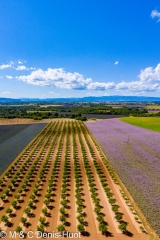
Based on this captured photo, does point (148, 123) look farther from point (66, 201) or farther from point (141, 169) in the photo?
point (66, 201)

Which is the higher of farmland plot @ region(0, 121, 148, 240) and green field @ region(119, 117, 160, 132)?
green field @ region(119, 117, 160, 132)

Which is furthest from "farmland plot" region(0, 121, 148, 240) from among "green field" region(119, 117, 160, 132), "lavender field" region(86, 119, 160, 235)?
"green field" region(119, 117, 160, 132)

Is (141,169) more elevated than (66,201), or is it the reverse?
(141,169)

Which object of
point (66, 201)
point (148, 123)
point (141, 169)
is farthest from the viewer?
point (148, 123)

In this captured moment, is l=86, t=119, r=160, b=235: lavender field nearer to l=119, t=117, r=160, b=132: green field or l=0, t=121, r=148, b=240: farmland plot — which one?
l=0, t=121, r=148, b=240: farmland plot

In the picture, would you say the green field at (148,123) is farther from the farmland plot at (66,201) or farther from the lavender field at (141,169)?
the farmland plot at (66,201)

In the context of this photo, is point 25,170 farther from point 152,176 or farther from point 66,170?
point 152,176

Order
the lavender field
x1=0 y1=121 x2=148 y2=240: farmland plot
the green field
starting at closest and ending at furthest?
x1=0 y1=121 x2=148 y2=240: farmland plot
the lavender field
the green field

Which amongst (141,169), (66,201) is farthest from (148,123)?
(66,201)

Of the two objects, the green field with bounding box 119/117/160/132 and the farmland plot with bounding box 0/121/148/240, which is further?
the green field with bounding box 119/117/160/132

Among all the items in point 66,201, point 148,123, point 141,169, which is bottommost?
point 66,201

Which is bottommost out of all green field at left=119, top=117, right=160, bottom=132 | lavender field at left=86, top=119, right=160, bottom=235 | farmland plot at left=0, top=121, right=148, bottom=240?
farmland plot at left=0, top=121, right=148, bottom=240
